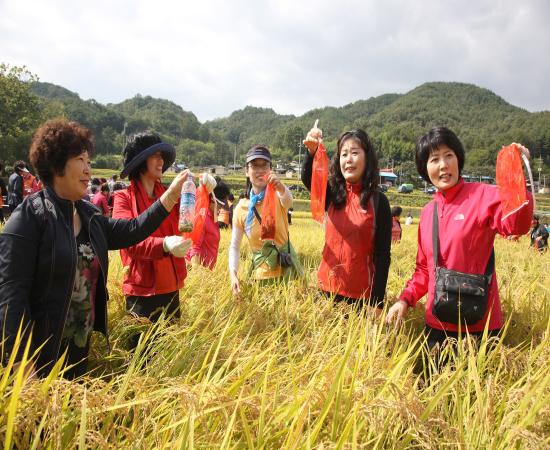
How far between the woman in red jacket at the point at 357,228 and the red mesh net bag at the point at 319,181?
6 cm

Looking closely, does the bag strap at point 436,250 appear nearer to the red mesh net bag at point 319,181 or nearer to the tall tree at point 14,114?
the red mesh net bag at point 319,181

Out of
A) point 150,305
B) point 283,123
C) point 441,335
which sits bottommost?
point 441,335

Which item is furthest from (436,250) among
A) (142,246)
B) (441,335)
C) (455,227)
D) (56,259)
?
(56,259)

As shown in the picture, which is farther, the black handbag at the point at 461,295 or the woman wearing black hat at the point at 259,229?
the woman wearing black hat at the point at 259,229

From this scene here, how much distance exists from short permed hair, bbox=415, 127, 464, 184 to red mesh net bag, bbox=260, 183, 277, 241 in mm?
944

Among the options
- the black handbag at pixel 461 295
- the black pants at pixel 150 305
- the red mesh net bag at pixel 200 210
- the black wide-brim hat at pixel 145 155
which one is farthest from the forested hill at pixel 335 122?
the black handbag at pixel 461 295

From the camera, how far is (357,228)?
7.39 ft

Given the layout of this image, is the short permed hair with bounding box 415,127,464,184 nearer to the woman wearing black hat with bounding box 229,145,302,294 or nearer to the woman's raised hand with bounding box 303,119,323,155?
the woman's raised hand with bounding box 303,119,323,155

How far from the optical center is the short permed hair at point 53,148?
1498 mm

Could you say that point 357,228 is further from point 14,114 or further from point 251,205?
point 14,114

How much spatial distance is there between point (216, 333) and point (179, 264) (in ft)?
1.49

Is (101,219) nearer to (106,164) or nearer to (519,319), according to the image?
(519,319)

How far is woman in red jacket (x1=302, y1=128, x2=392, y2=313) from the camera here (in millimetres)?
2250

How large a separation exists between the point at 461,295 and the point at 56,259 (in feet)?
5.73
